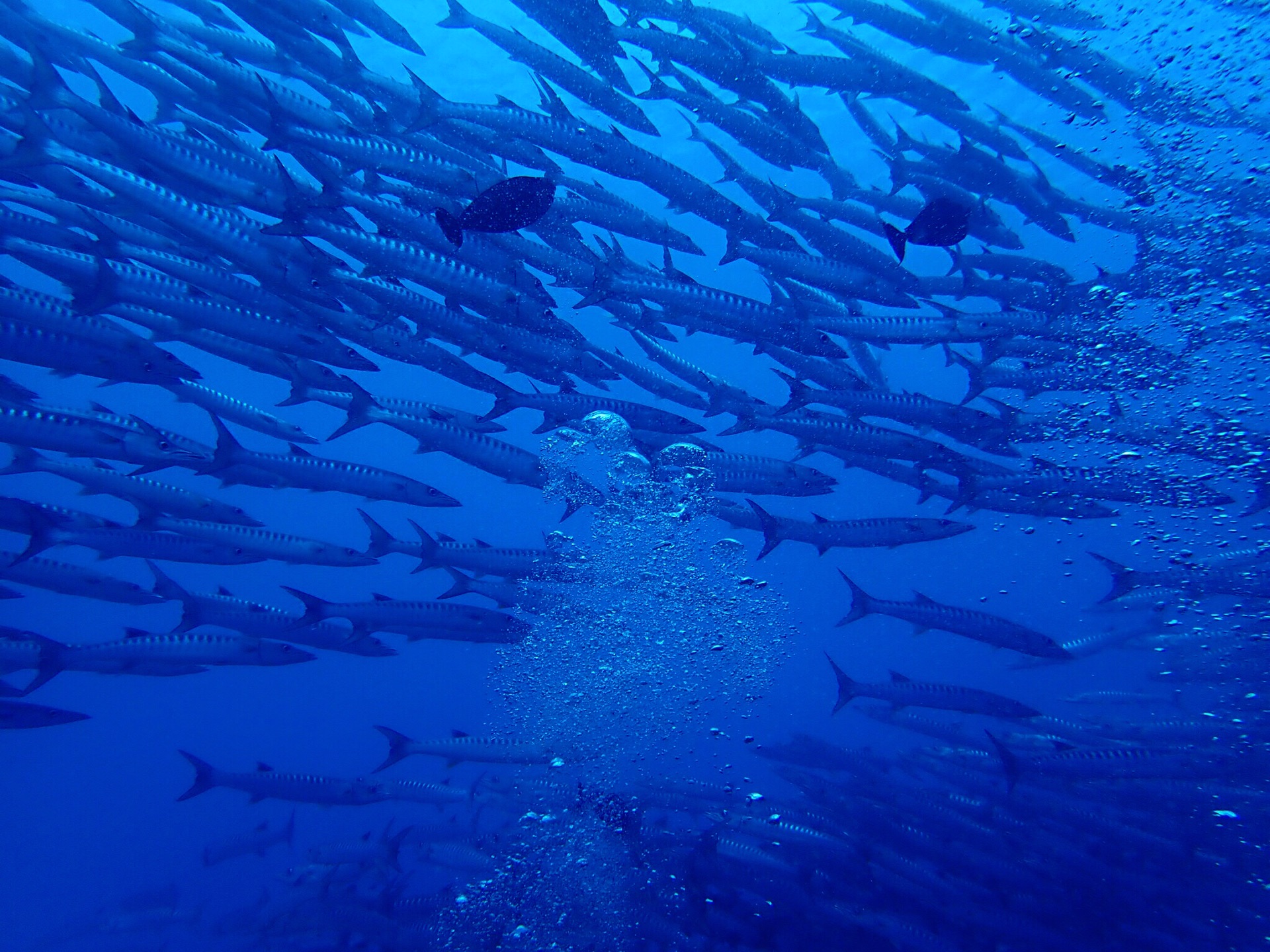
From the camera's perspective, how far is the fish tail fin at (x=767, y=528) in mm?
6703

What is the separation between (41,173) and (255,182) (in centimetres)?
161

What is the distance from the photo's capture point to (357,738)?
4238 cm

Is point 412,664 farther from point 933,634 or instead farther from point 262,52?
point 262,52

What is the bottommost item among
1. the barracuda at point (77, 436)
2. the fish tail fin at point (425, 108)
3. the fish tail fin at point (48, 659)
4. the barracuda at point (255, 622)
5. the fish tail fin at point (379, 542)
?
the fish tail fin at point (48, 659)

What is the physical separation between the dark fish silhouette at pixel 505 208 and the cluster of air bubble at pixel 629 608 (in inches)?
121

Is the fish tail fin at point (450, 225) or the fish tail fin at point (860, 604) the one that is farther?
the fish tail fin at point (860, 604)

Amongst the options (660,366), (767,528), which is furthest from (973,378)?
(660,366)

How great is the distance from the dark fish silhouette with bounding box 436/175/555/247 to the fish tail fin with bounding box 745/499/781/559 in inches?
140

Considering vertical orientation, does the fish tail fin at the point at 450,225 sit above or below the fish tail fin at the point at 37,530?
above

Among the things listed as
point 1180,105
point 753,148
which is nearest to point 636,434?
point 753,148

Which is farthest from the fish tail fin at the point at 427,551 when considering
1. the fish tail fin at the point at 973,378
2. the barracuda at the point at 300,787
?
the fish tail fin at the point at 973,378

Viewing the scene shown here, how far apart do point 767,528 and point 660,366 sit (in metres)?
2.37

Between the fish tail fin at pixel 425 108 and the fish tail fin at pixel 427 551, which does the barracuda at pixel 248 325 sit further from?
the fish tail fin at pixel 427 551

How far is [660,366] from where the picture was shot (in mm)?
7812
